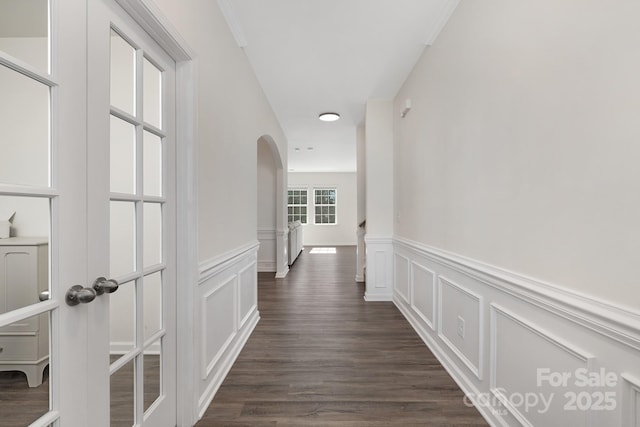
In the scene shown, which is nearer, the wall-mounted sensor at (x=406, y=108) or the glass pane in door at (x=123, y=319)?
the glass pane in door at (x=123, y=319)

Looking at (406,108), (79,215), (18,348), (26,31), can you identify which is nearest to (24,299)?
(18,348)

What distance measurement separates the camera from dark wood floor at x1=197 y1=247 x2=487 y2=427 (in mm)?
1738

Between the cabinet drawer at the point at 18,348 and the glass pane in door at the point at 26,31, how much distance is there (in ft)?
2.39

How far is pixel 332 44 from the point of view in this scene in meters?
2.62

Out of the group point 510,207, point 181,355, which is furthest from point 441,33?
point 181,355

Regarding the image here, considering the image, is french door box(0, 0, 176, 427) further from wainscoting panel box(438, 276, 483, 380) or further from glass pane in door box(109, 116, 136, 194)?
wainscoting panel box(438, 276, 483, 380)

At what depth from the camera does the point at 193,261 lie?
5.41 ft

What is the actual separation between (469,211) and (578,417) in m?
1.12

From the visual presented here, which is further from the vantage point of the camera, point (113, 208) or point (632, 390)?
point (113, 208)

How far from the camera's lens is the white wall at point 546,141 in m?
0.97

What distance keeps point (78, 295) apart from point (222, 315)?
1297 mm

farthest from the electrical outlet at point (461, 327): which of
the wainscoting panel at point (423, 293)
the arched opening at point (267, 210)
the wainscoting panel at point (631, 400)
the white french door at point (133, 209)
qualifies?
the arched opening at point (267, 210)

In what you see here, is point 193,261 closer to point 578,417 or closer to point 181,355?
point 181,355

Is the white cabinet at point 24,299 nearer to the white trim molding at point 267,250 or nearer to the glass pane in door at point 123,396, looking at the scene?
the glass pane in door at point 123,396
